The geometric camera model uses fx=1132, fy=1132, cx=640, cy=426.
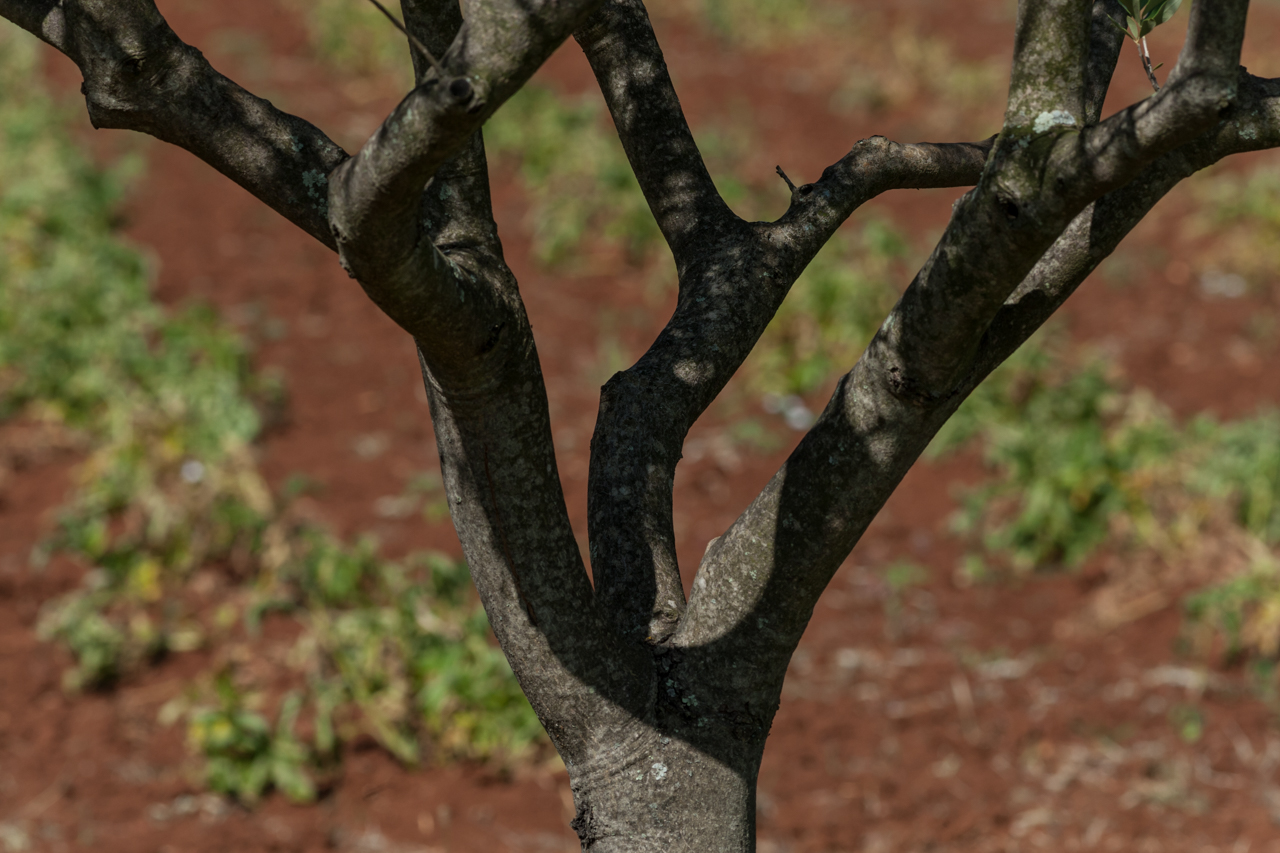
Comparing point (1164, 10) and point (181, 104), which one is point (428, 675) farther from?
point (1164, 10)

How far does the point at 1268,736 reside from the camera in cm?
347

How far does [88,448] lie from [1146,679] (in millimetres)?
4291

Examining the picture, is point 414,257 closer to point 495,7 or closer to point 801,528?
point 495,7

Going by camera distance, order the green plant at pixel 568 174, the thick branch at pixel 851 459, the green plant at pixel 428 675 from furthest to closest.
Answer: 1. the green plant at pixel 568 174
2. the green plant at pixel 428 675
3. the thick branch at pixel 851 459

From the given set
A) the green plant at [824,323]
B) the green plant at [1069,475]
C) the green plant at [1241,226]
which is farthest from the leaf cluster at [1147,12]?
the green plant at [1241,226]

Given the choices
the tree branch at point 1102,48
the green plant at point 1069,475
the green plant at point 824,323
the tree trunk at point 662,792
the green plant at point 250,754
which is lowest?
the tree trunk at point 662,792

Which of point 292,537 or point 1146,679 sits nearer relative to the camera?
point 1146,679

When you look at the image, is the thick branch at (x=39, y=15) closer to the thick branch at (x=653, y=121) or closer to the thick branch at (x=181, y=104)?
the thick branch at (x=181, y=104)

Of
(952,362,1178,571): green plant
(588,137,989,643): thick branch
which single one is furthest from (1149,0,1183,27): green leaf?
(952,362,1178,571): green plant

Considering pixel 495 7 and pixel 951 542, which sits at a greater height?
pixel 951 542

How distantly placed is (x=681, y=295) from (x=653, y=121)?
0.28 meters

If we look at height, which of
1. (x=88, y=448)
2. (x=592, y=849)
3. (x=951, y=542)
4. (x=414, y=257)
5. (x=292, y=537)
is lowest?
(x=592, y=849)

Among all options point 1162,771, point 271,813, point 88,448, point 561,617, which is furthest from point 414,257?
point 88,448

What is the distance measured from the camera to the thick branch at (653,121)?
1.80 m
